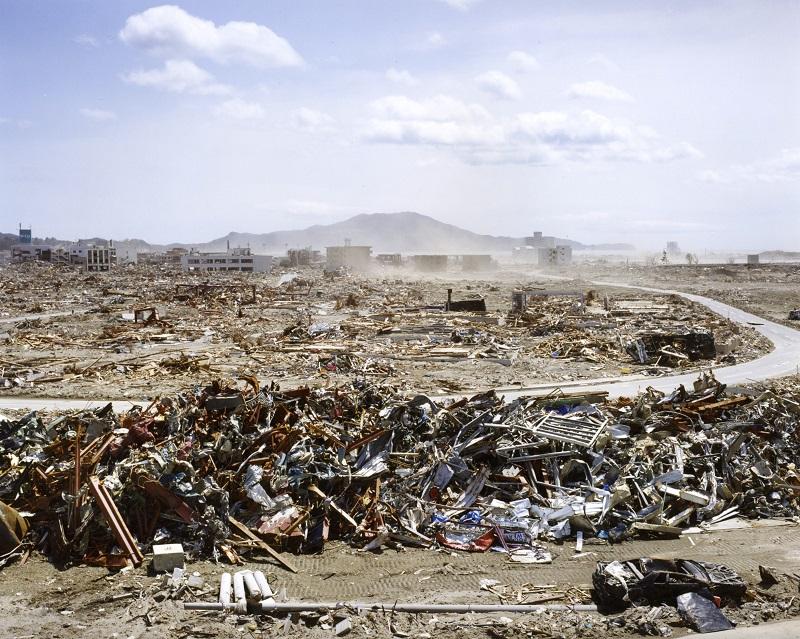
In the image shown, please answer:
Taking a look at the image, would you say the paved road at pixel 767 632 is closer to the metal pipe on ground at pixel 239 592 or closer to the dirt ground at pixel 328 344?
the metal pipe on ground at pixel 239 592

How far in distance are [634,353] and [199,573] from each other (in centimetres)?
2383

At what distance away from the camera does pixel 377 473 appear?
13.3 m

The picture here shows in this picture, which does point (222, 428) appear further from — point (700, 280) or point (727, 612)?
point (700, 280)

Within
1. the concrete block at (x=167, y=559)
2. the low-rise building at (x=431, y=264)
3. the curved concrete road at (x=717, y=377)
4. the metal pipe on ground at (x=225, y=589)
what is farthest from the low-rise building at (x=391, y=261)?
the metal pipe on ground at (x=225, y=589)

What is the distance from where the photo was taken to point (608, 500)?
1309 centimetres

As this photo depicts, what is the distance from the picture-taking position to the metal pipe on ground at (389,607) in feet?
31.7

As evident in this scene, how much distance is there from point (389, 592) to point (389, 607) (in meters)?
0.52

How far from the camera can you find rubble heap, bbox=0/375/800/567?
11930 millimetres

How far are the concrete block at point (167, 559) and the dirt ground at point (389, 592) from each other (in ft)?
0.59

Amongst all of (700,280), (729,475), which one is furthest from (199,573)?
(700,280)

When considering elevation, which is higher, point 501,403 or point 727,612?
point 501,403

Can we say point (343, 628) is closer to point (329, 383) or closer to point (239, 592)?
point (239, 592)

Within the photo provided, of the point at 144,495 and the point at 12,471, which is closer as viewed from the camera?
the point at 144,495

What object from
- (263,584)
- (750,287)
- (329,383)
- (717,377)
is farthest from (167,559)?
(750,287)
